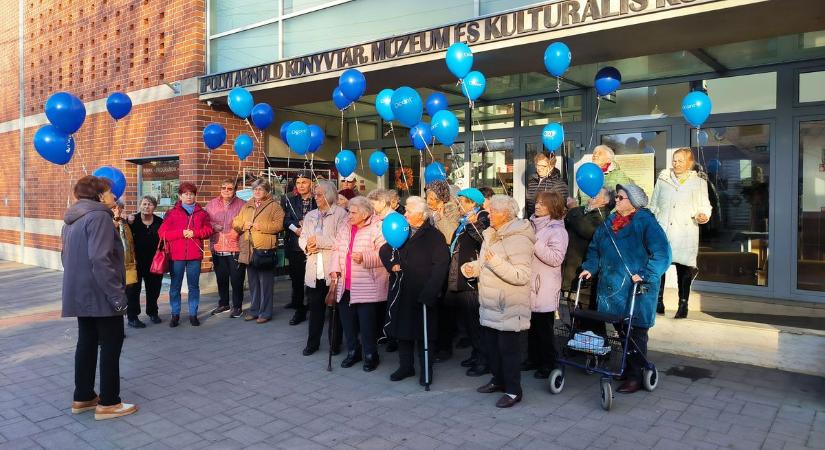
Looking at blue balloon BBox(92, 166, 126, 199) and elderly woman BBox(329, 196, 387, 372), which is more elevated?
blue balloon BBox(92, 166, 126, 199)

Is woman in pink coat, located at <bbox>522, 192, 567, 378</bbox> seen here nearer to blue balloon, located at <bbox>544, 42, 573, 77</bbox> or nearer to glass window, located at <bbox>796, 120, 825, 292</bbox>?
blue balloon, located at <bbox>544, 42, 573, 77</bbox>

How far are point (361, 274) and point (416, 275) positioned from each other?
0.68 metres

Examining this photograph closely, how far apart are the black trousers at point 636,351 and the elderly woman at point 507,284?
871 millimetres

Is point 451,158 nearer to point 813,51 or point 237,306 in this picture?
point 237,306

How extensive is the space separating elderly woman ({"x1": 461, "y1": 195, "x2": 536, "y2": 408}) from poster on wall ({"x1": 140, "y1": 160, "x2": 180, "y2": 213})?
7836 millimetres

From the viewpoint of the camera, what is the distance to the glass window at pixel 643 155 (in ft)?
25.9

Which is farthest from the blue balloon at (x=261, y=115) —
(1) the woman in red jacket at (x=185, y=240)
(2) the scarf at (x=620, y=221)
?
(2) the scarf at (x=620, y=221)

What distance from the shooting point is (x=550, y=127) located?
6625 millimetres

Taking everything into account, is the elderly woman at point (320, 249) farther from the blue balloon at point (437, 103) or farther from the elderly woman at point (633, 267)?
the elderly woman at point (633, 267)

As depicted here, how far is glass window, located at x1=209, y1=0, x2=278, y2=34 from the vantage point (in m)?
9.23

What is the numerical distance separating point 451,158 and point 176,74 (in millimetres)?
5313

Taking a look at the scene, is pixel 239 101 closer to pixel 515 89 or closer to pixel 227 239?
pixel 227 239

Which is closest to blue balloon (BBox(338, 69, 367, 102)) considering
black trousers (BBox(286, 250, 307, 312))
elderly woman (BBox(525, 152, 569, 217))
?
elderly woman (BBox(525, 152, 569, 217))

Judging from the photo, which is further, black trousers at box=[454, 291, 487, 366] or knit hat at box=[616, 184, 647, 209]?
black trousers at box=[454, 291, 487, 366]
